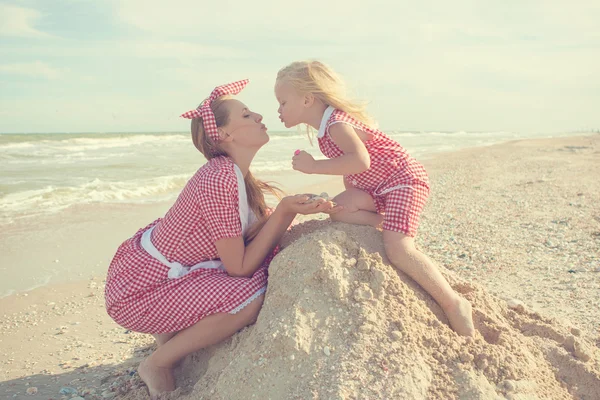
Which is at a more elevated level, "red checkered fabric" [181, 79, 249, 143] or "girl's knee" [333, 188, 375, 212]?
"red checkered fabric" [181, 79, 249, 143]

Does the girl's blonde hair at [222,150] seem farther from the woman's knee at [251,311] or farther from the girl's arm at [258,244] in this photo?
the woman's knee at [251,311]

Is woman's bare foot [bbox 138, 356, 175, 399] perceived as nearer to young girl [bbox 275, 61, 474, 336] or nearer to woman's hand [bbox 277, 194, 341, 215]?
woman's hand [bbox 277, 194, 341, 215]

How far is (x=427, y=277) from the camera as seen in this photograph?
3195mm

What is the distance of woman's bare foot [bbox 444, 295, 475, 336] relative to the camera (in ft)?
10.1

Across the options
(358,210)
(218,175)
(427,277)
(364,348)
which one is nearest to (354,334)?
(364,348)

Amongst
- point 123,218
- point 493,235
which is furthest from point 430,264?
point 123,218

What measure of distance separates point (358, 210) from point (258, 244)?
2.23 ft

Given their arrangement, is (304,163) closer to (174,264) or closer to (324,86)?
(324,86)

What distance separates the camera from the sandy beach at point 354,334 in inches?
106

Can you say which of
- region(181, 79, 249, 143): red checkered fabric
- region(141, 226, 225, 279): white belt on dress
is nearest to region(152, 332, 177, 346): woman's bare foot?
region(141, 226, 225, 279): white belt on dress

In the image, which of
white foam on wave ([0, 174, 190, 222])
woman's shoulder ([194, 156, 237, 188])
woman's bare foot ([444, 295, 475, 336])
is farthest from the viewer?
white foam on wave ([0, 174, 190, 222])

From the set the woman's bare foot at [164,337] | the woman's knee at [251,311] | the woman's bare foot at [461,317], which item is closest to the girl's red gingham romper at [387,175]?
the woman's bare foot at [461,317]

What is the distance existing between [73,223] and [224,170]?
6.71 m

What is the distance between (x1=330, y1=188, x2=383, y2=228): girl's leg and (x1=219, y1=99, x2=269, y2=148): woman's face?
0.66 metres
